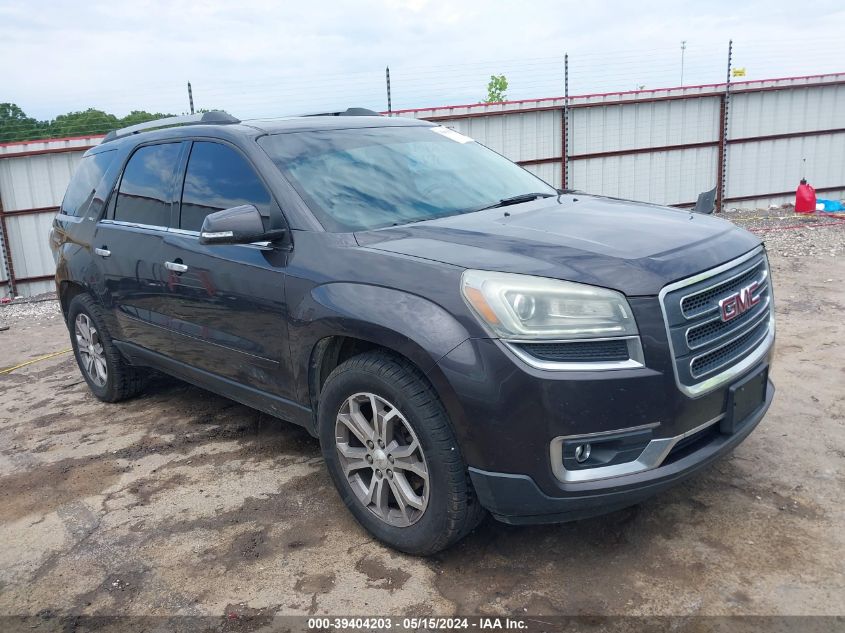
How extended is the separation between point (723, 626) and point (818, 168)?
16.1m

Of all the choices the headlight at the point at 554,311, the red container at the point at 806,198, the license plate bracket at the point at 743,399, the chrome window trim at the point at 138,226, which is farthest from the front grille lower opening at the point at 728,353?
the red container at the point at 806,198

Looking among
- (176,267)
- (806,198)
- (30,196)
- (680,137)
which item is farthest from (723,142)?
(176,267)

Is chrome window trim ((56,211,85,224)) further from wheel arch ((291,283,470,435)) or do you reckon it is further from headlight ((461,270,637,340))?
headlight ((461,270,637,340))

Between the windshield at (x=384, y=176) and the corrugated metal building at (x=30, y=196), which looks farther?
the corrugated metal building at (x=30, y=196)

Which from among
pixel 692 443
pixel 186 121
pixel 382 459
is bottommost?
pixel 382 459

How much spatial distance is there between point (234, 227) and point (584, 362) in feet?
5.28

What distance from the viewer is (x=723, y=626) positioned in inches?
95.6

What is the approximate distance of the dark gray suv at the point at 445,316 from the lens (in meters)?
2.49

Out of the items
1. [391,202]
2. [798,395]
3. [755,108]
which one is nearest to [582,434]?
[391,202]

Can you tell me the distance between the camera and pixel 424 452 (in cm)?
271

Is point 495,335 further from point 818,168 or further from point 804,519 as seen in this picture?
point 818,168

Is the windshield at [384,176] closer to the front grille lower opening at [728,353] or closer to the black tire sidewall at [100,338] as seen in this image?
the front grille lower opening at [728,353]

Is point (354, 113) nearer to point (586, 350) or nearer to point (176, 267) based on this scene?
point (176, 267)

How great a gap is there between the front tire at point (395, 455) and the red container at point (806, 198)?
1327 centimetres
